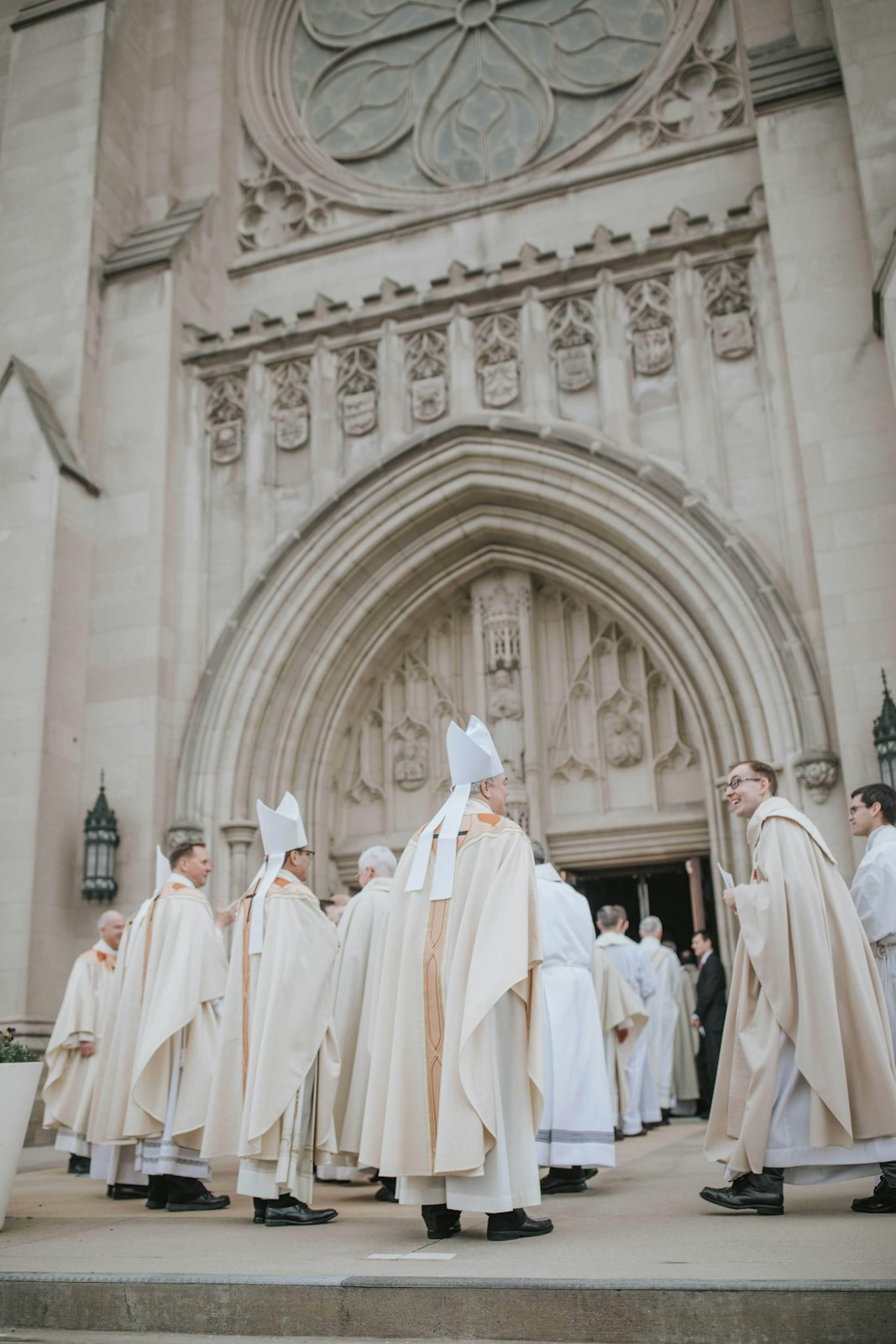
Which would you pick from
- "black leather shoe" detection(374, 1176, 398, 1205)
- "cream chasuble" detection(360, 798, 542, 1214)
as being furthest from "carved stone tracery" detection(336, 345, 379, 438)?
"cream chasuble" detection(360, 798, 542, 1214)

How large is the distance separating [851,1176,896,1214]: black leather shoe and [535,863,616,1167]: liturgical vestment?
1611mm

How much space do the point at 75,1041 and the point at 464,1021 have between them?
5.06 metres

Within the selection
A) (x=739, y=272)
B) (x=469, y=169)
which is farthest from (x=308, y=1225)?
(x=469, y=169)

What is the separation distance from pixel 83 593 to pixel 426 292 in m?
4.47

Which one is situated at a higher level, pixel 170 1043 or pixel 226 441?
pixel 226 441

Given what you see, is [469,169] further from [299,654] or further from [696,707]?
[696,707]

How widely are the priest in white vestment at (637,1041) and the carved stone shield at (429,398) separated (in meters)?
5.03

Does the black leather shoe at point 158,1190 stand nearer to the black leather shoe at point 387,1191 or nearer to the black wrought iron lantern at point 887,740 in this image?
the black leather shoe at point 387,1191

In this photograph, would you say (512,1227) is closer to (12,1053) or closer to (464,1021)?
(464,1021)

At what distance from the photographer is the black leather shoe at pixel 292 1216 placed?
4785 mm

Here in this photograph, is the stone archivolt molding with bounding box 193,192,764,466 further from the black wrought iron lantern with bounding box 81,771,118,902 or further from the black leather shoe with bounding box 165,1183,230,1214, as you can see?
the black leather shoe with bounding box 165,1183,230,1214

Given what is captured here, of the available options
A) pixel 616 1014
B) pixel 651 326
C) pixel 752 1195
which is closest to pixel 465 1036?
pixel 752 1195

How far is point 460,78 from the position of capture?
558 inches

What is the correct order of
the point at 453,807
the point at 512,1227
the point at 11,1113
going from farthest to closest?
the point at 11,1113, the point at 453,807, the point at 512,1227
